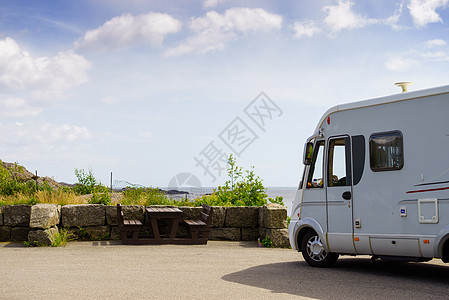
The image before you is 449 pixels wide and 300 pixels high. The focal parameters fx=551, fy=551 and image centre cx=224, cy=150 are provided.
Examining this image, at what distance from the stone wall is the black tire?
9.98ft

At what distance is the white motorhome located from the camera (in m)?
7.86

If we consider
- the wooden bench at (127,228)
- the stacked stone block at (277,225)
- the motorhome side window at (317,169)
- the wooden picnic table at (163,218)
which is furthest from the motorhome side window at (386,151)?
the wooden bench at (127,228)

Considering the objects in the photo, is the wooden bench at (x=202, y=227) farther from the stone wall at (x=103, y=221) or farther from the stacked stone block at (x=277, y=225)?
the stacked stone block at (x=277, y=225)

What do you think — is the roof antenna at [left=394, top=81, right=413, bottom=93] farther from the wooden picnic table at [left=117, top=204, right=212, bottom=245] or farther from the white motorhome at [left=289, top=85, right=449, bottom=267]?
the wooden picnic table at [left=117, top=204, right=212, bottom=245]

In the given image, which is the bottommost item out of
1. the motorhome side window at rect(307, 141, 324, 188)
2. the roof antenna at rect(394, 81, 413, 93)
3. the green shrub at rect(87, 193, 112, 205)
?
the green shrub at rect(87, 193, 112, 205)

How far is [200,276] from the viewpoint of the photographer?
28.0 ft

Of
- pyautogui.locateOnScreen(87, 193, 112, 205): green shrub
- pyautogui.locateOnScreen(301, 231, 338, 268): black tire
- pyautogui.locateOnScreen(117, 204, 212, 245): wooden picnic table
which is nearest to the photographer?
pyautogui.locateOnScreen(301, 231, 338, 268): black tire

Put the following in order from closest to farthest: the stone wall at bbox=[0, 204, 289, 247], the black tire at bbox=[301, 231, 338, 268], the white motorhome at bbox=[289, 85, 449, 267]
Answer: the white motorhome at bbox=[289, 85, 449, 267] < the black tire at bbox=[301, 231, 338, 268] < the stone wall at bbox=[0, 204, 289, 247]

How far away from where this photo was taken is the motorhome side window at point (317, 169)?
9.48 meters

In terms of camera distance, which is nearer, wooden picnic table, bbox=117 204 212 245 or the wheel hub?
the wheel hub

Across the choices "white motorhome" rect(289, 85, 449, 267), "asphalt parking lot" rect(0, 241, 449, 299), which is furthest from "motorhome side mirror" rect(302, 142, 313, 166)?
"asphalt parking lot" rect(0, 241, 449, 299)

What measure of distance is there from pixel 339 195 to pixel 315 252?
1193 mm

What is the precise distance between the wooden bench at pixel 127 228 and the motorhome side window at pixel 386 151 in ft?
20.5

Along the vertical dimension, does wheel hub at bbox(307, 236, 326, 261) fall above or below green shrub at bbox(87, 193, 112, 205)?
below
